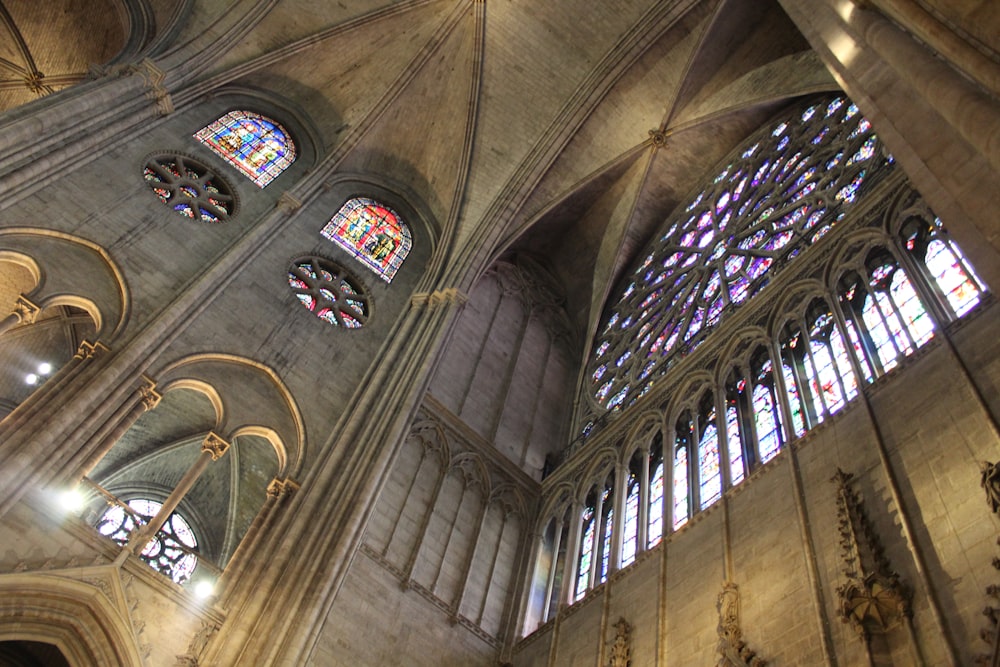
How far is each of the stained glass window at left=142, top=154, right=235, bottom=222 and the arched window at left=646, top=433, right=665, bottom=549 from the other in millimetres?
7645

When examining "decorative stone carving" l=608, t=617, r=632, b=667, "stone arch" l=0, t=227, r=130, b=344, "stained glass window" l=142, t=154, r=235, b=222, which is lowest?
"decorative stone carving" l=608, t=617, r=632, b=667

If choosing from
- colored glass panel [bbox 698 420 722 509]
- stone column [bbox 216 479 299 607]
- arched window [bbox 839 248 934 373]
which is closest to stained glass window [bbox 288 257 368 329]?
stone column [bbox 216 479 299 607]

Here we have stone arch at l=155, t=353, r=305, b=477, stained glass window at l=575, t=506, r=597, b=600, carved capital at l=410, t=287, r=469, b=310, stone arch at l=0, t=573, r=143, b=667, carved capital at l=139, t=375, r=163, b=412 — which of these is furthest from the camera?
carved capital at l=410, t=287, r=469, b=310

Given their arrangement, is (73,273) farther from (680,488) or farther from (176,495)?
(680,488)

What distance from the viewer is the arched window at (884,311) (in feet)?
27.8

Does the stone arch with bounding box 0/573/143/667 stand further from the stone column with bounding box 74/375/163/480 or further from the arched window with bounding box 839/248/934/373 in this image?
the arched window with bounding box 839/248/934/373

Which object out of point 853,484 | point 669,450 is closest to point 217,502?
point 669,450

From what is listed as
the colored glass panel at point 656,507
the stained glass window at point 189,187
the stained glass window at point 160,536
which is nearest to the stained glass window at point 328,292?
the stained glass window at point 189,187

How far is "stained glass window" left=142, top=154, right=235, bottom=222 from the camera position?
12.3 meters

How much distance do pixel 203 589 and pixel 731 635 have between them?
18.5 ft

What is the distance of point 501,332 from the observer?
16.9 m

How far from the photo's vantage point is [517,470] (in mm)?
13883

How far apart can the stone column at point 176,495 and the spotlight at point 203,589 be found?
2.43 feet

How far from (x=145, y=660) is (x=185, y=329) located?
4294 mm
